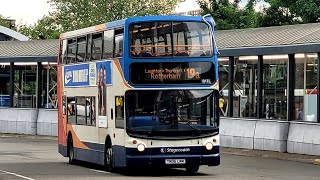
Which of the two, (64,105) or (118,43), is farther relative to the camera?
(64,105)

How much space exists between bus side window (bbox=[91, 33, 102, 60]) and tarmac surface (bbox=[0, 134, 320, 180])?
303cm

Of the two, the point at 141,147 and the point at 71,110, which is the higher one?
the point at 71,110

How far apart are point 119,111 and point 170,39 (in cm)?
216

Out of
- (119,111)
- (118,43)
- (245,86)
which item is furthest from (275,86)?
(119,111)

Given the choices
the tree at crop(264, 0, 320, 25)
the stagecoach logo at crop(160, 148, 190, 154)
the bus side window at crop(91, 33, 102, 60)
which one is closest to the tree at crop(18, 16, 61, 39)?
the tree at crop(264, 0, 320, 25)

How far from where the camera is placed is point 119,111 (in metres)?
23.6

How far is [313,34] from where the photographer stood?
34375mm

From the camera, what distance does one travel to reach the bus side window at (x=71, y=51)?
28328 mm

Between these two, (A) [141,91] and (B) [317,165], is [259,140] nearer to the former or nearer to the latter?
(B) [317,165]

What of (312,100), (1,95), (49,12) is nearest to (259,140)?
(312,100)

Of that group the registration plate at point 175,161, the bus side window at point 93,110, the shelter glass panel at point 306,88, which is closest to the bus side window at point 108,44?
the bus side window at point 93,110

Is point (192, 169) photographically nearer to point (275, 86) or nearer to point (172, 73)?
point (172, 73)

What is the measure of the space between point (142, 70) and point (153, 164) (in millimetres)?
2227

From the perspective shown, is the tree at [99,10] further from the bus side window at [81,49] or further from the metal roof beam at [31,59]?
the bus side window at [81,49]
